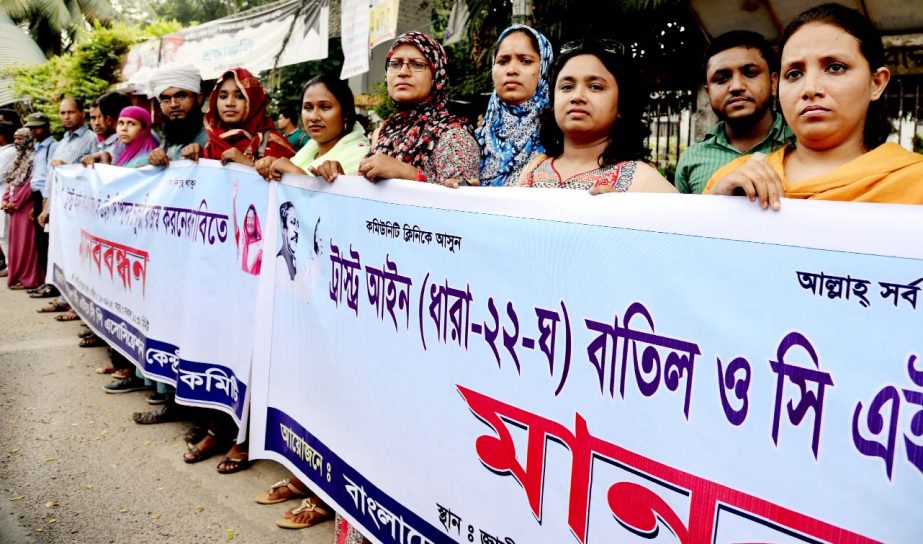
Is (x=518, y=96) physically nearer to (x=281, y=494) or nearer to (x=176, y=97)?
(x=281, y=494)

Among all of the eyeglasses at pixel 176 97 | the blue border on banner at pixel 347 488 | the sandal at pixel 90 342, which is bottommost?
the sandal at pixel 90 342

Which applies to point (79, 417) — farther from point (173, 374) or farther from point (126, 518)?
point (126, 518)

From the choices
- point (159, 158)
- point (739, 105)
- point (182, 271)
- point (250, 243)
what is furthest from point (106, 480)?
point (739, 105)

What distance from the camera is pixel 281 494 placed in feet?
9.98

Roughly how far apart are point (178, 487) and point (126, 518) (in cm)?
32

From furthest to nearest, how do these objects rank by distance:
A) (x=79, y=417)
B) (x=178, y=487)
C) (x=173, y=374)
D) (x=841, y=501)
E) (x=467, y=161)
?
1. (x=79, y=417)
2. (x=173, y=374)
3. (x=178, y=487)
4. (x=467, y=161)
5. (x=841, y=501)

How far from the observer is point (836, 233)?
1120mm

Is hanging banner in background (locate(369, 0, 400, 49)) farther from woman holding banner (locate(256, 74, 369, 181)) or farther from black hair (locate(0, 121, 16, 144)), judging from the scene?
black hair (locate(0, 121, 16, 144))

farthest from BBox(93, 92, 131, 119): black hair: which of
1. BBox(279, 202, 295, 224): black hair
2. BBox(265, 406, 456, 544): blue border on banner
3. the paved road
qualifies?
BBox(265, 406, 456, 544): blue border on banner

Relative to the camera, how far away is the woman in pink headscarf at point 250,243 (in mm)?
2977

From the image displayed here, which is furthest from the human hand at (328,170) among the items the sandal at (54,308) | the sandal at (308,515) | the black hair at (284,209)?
the sandal at (54,308)

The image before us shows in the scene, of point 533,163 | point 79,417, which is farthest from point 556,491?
point 79,417

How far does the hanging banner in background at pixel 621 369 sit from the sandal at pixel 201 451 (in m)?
1.36

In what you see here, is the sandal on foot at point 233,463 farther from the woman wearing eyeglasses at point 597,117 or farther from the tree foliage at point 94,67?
the tree foliage at point 94,67
